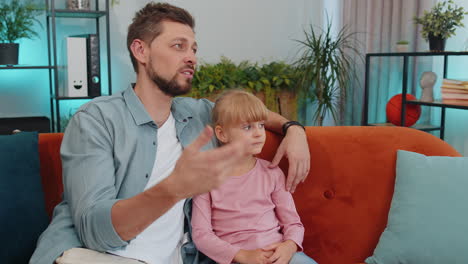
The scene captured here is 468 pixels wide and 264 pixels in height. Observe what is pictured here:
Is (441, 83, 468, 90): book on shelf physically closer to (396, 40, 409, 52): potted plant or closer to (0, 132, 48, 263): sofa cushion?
(396, 40, 409, 52): potted plant

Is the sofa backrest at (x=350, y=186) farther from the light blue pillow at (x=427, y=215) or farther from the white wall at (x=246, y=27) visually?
the white wall at (x=246, y=27)

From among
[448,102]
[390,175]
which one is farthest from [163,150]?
[448,102]

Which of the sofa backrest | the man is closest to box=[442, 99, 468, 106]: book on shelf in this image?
the sofa backrest

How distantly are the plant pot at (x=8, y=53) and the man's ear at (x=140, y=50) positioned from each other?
1779 mm

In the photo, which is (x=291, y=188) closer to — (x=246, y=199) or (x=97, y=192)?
(x=246, y=199)

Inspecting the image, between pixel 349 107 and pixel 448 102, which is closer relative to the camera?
pixel 448 102

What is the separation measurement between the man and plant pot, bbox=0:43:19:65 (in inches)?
68.6

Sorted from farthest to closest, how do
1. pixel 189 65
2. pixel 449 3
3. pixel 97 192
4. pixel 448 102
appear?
pixel 449 3 → pixel 448 102 → pixel 189 65 → pixel 97 192

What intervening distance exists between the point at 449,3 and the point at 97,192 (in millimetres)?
3044

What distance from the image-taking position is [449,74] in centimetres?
349

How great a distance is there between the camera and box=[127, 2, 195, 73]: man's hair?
171 centimetres

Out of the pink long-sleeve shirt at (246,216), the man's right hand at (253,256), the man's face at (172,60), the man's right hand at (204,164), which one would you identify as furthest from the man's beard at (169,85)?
the man's right hand at (204,164)

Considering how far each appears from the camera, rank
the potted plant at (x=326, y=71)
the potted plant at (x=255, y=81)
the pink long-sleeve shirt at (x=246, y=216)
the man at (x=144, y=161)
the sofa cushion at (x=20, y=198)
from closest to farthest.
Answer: the man at (x=144, y=161) → the sofa cushion at (x=20, y=198) → the pink long-sleeve shirt at (x=246, y=216) → the potted plant at (x=255, y=81) → the potted plant at (x=326, y=71)

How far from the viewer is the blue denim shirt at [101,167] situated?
124 centimetres
